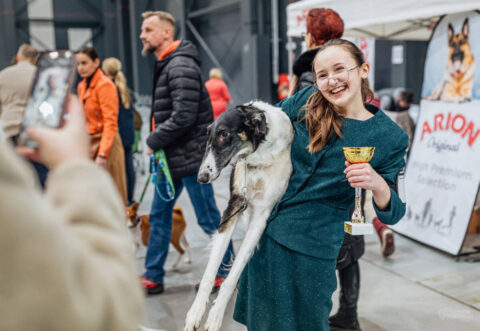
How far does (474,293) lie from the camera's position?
10.7ft

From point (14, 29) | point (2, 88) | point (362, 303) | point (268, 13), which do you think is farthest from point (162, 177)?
point (14, 29)

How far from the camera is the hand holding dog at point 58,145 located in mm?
678

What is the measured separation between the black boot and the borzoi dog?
4.04 feet

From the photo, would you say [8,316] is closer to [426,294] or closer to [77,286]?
[77,286]

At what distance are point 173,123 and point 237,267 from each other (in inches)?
65.8

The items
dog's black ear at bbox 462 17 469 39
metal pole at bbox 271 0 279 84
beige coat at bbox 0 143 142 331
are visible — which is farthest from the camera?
metal pole at bbox 271 0 279 84

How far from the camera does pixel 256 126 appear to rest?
1.62m

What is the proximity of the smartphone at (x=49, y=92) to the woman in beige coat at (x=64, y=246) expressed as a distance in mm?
27

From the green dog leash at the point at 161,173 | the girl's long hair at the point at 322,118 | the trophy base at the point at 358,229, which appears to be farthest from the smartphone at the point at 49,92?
the green dog leash at the point at 161,173

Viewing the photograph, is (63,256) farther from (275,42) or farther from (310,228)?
(275,42)

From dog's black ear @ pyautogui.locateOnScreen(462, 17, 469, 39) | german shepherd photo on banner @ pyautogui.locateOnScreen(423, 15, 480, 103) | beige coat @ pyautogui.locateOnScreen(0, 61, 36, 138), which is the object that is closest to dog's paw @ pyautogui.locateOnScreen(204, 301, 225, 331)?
beige coat @ pyautogui.locateOnScreen(0, 61, 36, 138)

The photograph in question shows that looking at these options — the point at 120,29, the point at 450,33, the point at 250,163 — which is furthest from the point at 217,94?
the point at 120,29

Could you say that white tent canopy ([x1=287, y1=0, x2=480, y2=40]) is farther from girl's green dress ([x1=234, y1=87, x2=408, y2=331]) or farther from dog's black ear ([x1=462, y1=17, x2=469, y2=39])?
girl's green dress ([x1=234, y1=87, x2=408, y2=331])

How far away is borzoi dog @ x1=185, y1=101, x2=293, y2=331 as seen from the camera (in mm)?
1639
